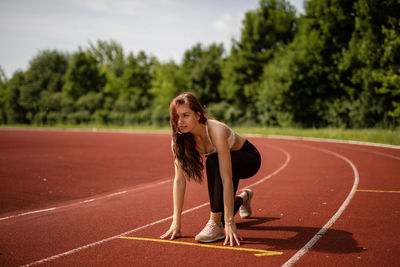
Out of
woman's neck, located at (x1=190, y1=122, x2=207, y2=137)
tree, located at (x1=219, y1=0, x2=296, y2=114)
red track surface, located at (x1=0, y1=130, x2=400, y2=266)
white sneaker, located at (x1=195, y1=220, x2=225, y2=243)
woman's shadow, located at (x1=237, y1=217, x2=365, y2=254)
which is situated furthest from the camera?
tree, located at (x1=219, y1=0, x2=296, y2=114)

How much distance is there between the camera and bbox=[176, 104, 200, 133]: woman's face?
13.1 ft

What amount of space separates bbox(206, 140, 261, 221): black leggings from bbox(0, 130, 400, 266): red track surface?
1.73 feet

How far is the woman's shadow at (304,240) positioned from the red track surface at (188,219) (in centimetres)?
1

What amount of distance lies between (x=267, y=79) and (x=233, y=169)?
36.8 metres

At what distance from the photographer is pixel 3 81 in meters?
76.7

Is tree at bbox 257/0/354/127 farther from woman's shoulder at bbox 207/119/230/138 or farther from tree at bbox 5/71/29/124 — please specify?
tree at bbox 5/71/29/124

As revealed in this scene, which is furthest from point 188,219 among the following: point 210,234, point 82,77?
point 82,77

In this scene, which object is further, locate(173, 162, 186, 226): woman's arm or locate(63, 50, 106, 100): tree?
locate(63, 50, 106, 100): tree

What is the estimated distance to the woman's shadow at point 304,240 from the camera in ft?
13.8

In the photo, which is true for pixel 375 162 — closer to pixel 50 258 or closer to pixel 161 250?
pixel 161 250

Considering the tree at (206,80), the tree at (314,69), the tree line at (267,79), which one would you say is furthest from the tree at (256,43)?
the tree at (314,69)

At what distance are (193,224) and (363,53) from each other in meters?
27.7

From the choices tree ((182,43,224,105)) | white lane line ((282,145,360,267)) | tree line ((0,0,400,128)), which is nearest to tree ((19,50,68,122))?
tree line ((0,0,400,128))

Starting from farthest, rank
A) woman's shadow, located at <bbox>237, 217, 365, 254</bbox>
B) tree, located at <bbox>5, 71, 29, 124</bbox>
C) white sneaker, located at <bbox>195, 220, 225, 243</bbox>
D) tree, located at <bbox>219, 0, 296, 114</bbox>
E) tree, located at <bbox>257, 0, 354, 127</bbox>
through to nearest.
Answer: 1. tree, located at <bbox>5, 71, 29, 124</bbox>
2. tree, located at <bbox>219, 0, 296, 114</bbox>
3. tree, located at <bbox>257, 0, 354, 127</bbox>
4. white sneaker, located at <bbox>195, 220, 225, 243</bbox>
5. woman's shadow, located at <bbox>237, 217, 365, 254</bbox>
